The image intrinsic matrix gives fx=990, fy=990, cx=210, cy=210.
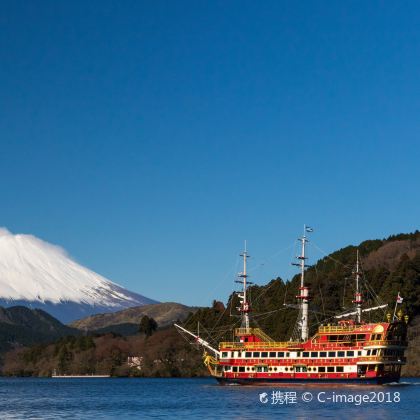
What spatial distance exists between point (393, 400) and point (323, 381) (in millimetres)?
17318

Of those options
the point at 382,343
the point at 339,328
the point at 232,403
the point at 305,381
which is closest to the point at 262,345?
the point at 305,381

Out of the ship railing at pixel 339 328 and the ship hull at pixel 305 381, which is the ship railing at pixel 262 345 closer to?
the ship hull at pixel 305 381

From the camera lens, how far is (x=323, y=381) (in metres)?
85.2

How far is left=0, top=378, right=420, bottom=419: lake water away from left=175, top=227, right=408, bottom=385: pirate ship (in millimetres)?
2001

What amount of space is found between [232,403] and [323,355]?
19.0m

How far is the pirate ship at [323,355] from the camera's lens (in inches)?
3255

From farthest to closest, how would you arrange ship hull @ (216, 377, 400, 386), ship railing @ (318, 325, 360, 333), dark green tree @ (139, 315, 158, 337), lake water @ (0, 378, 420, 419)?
dark green tree @ (139, 315, 158, 337) → ship railing @ (318, 325, 360, 333) → ship hull @ (216, 377, 400, 386) → lake water @ (0, 378, 420, 419)

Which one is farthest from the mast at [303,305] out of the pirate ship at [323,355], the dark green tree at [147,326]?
the dark green tree at [147,326]

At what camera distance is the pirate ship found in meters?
82.7

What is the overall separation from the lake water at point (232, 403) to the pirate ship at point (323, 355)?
2.00 m

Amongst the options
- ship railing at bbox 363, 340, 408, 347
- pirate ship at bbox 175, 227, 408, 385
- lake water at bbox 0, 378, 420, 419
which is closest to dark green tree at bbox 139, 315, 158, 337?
pirate ship at bbox 175, 227, 408, 385

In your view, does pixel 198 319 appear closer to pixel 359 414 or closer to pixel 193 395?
pixel 193 395

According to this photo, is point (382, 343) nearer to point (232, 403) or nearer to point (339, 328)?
point (339, 328)

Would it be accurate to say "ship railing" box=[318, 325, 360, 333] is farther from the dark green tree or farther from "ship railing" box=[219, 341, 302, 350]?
the dark green tree
